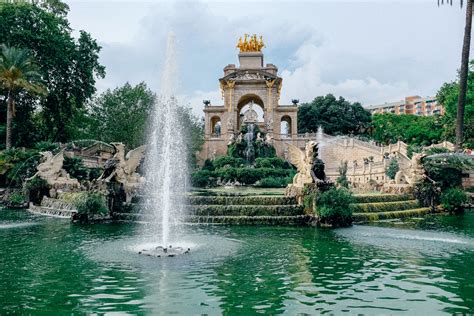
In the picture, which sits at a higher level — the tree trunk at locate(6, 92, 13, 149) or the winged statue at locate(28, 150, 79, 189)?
the tree trunk at locate(6, 92, 13, 149)

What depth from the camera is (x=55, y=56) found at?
122 ft

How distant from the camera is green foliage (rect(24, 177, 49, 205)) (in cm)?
2330

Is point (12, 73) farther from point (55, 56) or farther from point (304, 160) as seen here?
point (304, 160)

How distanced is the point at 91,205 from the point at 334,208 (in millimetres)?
9663

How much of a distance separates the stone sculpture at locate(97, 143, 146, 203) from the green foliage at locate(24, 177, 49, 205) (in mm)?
5795

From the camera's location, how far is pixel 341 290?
7.86 meters

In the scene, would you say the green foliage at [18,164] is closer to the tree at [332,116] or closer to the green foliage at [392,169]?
the green foliage at [392,169]

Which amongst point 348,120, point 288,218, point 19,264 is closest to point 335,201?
point 288,218

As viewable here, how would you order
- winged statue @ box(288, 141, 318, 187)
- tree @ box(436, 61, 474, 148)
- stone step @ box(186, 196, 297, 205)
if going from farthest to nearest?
tree @ box(436, 61, 474, 148)
stone step @ box(186, 196, 297, 205)
winged statue @ box(288, 141, 318, 187)

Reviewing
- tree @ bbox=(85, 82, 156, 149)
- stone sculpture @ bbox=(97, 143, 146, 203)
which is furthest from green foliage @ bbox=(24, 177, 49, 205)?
tree @ bbox=(85, 82, 156, 149)

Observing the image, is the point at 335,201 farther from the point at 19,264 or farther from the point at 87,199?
the point at 19,264

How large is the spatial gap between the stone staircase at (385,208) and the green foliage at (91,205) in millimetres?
10531

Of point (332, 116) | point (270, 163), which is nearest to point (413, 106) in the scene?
point (332, 116)

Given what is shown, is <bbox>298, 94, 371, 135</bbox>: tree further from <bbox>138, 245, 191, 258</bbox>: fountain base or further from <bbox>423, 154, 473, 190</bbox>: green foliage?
<bbox>138, 245, 191, 258</bbox>: fountain base
